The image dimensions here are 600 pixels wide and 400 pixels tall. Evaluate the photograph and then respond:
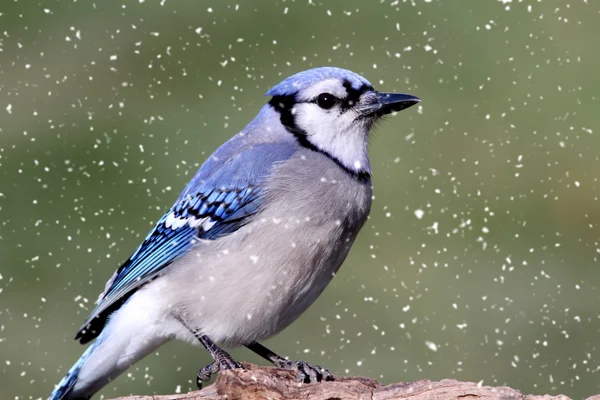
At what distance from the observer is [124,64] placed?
523 cm

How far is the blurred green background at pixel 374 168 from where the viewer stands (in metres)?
3.69

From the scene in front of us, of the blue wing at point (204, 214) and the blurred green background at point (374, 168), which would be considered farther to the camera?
the blurred green background at point (374, 168)

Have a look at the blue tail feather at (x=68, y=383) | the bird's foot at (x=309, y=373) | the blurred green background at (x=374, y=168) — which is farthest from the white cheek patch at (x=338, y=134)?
the blurred green background at (x=374, y=168)

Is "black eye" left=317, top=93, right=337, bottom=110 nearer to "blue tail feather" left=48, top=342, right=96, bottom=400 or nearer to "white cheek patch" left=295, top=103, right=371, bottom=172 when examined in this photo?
"white cheek patch" left=295, top=103, right=371, bottom=172

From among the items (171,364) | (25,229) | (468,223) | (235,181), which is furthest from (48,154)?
(235,181)

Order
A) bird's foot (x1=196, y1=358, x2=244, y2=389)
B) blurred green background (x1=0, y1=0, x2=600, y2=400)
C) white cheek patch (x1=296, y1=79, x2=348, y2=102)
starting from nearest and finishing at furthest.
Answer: bird's foot (x1=196, y1=358, x2=244, y2=389) → white cheek patch (x1=296, y1=79, x2=348, y2=102) → blurred green background (x1=0, y1=0, x2=600, y2=400)

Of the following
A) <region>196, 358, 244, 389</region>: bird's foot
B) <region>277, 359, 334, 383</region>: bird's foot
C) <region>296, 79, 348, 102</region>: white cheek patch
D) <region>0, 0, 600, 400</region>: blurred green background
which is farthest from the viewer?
<region>0, 0, 600, 400</region>: blurred green background

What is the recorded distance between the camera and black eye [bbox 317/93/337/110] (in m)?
2.43

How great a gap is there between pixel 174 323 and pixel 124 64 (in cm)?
303

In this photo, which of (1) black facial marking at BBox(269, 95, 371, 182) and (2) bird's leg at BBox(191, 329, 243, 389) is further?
(1) black facial marking at BBox(269, 95, 371, 182)

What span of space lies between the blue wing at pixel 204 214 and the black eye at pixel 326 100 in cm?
13

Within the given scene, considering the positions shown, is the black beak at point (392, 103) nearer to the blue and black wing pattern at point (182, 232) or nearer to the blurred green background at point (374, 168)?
the blue and black wing pattern at point (182, 232)

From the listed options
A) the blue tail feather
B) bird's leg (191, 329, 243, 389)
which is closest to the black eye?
bird's leg (191, 329, 243, 389)

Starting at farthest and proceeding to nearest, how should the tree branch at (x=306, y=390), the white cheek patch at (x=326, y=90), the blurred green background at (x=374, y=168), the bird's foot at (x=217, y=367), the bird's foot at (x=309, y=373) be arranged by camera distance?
the blurred green background at (x=374, y=168), the white cheek patch at (x=326, y=90), the bird's foot at (x=217, y=367), the bird's foot at (x=309, y=373), the tree branch at (x=306, y=390)
